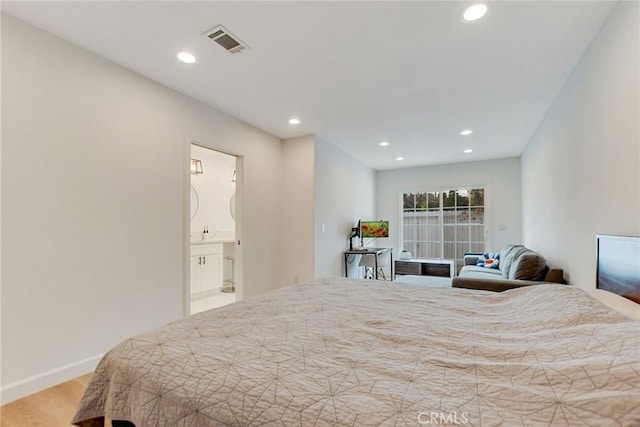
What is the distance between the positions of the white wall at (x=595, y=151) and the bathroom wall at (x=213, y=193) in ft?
A: 15.8

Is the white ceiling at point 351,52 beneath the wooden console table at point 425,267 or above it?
above

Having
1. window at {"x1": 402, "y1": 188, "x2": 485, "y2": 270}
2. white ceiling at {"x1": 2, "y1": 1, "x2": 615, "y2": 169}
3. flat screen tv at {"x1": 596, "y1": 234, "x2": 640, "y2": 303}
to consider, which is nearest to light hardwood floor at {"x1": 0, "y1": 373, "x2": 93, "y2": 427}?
white ceiling at {"x1": 2, "y1": 1, "x2": 615, "y2": 169}

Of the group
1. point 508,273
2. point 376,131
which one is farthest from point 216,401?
point 376,131

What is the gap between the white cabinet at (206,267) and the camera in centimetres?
444

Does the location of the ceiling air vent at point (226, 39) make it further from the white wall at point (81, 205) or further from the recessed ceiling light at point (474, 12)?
the recessed ceiling light at point (474, 12)

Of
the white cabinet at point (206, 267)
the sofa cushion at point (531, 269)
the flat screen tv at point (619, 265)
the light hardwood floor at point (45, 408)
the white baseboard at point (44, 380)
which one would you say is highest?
the flat screen tv at point (619, 265)

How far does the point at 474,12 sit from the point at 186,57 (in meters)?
2.15

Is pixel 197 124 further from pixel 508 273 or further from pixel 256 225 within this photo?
pixel 508 273

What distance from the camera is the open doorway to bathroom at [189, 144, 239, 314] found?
452cm

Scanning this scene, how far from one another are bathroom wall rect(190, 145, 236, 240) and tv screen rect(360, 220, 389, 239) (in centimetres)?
263

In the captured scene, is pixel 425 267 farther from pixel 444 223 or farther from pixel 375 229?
pixel 375 229

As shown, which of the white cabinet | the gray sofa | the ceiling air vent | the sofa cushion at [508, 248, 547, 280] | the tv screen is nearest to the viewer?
the ceiling air vent

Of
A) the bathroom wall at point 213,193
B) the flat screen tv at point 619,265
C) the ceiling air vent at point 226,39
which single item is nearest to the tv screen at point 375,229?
the bathroom wall at point 213,193

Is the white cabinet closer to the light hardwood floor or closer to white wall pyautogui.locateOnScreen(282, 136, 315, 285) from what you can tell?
white wall pyautogui.locateOnScreen(282, 136, 315, 285)
